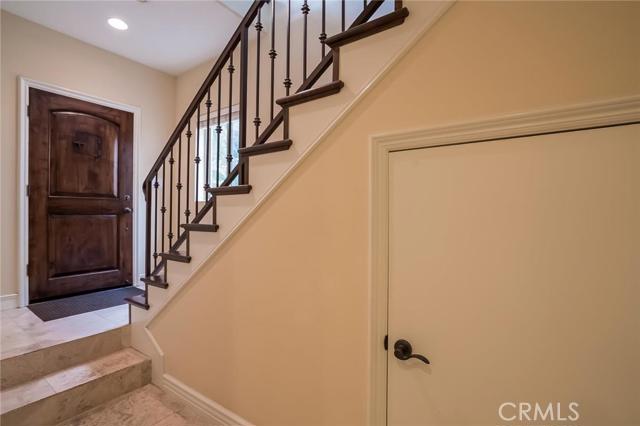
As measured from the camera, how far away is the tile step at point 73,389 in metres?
1.70

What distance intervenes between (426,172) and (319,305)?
831 mm

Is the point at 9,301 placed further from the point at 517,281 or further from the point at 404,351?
the point at 517,281

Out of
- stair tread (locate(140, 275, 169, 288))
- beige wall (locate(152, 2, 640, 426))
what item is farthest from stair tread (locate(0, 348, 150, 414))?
stair tread (locate(140, 275, 169, 288))

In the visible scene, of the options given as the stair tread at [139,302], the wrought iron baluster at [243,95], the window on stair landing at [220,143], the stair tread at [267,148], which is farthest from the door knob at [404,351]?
the window on stair landing at [220,143]

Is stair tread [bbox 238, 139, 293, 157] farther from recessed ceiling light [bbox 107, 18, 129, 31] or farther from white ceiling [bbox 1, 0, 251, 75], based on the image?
recessed ceiling light [bbox 107, 18, 129, 31]

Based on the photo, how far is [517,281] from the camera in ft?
3.28

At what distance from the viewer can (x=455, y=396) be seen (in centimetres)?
111

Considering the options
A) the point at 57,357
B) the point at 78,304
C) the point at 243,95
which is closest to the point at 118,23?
the point at 243,95

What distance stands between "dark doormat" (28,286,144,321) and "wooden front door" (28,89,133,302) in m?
0.12

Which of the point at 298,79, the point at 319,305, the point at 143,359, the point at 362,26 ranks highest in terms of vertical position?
the point at 298,79

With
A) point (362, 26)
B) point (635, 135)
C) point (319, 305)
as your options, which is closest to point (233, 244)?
point (319, 305)

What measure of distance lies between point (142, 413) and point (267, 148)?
2062 mm

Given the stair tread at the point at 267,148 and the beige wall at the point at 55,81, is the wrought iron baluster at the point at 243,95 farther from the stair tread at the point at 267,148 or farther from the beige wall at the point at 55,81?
the beige wall at the point at 55,81

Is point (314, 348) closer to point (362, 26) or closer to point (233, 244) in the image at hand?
point (233, 244)
